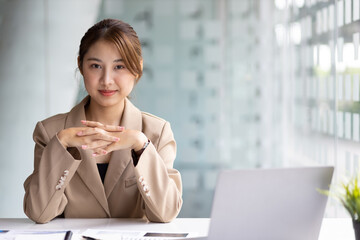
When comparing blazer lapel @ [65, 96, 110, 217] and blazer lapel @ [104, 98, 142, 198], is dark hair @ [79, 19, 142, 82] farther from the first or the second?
blazer lapel @ [65, 96, 110, 217]

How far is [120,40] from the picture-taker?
2.33 metres

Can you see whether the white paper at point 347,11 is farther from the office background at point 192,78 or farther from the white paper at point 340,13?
the office background at point 192,78

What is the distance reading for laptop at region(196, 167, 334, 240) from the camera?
1.44m

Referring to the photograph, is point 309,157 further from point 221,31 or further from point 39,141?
point 39,141

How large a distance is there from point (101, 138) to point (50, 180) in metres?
0.26

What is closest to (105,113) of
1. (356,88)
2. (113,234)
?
(113,234)

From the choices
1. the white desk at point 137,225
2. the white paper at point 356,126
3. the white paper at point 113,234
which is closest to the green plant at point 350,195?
the white desk at point 137,225

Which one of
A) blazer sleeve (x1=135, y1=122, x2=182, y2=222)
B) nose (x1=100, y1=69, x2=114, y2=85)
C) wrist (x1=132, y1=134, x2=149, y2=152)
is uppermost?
nose (x1=100, y1=69, x2=114, y2=85)

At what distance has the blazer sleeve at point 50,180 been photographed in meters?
2.18

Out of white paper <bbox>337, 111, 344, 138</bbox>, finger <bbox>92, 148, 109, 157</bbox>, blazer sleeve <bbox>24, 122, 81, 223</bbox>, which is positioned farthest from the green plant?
white paper <bbox>337, 111, 344, 138</bbox>

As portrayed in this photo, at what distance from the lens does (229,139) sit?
17.8ft

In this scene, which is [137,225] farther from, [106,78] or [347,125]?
[347,125]

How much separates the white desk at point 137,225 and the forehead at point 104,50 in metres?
0.66

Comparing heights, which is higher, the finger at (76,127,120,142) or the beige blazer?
the finger at (76,127,120,142)
